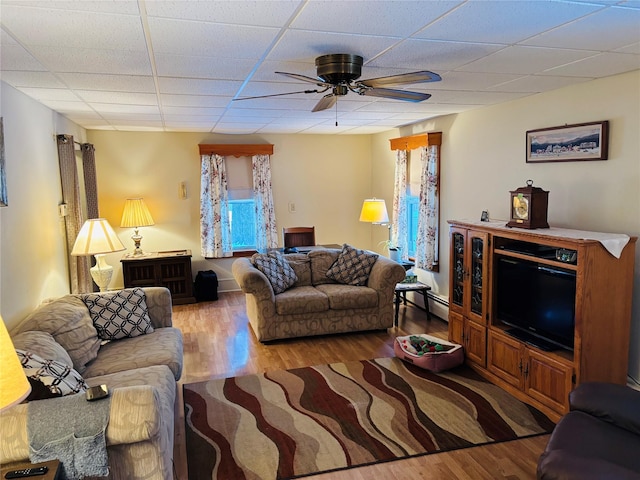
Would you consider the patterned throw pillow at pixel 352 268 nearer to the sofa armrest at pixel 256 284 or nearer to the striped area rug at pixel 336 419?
the sofa armrest at pixel 256 284

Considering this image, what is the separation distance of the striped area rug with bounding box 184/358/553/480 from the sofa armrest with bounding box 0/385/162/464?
0.80 meters

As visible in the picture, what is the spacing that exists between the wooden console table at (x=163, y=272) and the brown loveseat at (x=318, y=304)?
1.57 m

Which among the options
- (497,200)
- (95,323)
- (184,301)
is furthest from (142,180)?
(497,200)

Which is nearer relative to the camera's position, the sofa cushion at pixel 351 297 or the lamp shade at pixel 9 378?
the lamp shade at pixel 9 378

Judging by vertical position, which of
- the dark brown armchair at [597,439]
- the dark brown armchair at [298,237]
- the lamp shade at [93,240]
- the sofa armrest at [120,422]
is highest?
the lamp shade at [93,240]

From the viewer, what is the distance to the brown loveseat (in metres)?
4.80

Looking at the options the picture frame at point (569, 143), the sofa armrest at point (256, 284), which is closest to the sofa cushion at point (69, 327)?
the sofa armrest at point (256, 284)

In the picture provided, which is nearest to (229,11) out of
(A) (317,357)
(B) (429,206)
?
(A) (317,357)

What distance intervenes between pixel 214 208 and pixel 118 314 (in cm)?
339

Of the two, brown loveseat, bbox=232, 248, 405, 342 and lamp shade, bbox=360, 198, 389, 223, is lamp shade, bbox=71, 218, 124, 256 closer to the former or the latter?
brown loveseat, bbox=232, 248, 405, 342

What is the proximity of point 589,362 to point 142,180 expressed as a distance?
5.84 meters

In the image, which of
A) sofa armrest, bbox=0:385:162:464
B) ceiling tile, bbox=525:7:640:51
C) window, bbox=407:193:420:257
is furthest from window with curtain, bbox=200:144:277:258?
ceiling tile, bbox=525:7:640:51

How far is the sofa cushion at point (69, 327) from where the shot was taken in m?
3.04

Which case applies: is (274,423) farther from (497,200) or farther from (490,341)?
(497,200)
